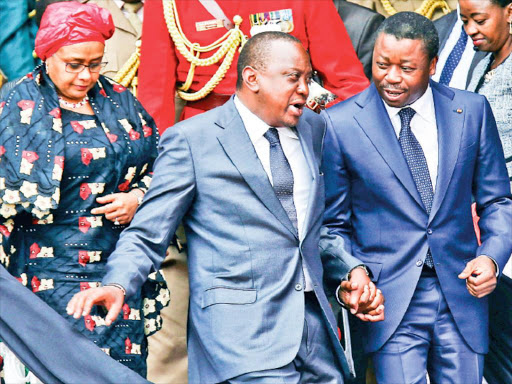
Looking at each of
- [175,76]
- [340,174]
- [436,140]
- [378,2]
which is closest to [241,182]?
[340,174]

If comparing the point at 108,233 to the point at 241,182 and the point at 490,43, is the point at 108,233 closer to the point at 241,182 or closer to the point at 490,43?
the point at 241,182

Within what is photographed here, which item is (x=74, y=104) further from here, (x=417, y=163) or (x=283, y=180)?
(x=417, y=163)

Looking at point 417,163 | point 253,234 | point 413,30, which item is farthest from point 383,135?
point 253,234

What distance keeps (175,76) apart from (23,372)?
6.97 ft

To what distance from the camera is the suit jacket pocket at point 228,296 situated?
15.2ft

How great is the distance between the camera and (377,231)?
17.0 feet

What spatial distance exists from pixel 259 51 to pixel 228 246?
836mm

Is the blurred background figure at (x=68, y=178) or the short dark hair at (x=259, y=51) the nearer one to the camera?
the short dark hair at (x=259, y=51)

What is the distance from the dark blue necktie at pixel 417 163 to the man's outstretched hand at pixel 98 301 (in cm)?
149

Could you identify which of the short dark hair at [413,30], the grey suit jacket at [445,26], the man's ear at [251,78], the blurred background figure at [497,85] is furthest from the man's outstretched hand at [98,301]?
the grey suit jacket at [445,26]

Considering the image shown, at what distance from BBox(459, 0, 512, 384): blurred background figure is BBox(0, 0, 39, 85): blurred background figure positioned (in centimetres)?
232

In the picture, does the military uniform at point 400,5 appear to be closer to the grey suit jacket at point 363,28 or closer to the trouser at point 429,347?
the grey suit jacket at point 363,28

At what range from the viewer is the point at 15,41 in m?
6.51

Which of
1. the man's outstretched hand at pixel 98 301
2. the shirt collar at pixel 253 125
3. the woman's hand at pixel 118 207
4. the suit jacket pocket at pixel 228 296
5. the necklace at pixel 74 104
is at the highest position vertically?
the necklace at pixel 74 104
